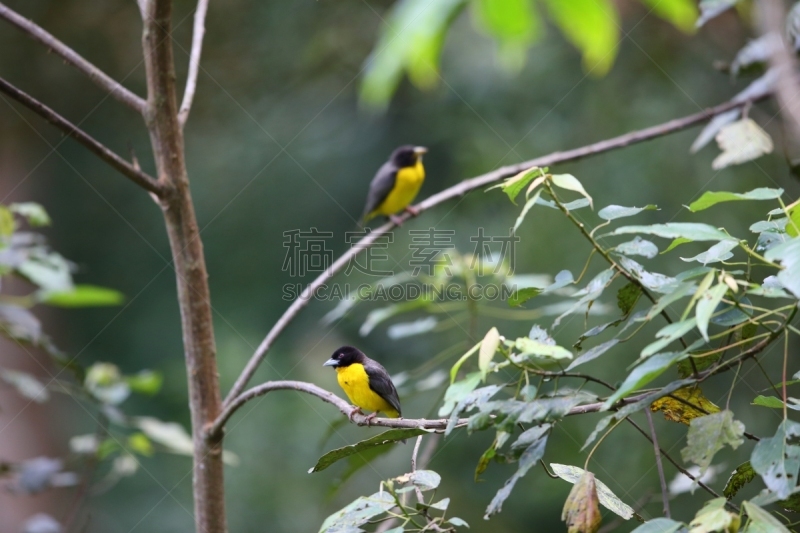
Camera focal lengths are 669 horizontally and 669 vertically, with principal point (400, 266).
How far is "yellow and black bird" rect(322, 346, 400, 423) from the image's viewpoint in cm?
338

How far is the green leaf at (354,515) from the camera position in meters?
1.25

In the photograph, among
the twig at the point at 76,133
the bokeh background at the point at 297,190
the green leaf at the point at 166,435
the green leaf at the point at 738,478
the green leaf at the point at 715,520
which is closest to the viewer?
the green leaf at the point at 715,520

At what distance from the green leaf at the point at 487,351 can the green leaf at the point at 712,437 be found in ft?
1.15

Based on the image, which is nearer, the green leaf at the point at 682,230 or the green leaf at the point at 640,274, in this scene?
the green leaf at the point at 682,230

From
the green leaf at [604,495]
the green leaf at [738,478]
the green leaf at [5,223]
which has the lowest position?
the green leaf at [738,478]

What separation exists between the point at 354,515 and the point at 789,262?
0.86 m

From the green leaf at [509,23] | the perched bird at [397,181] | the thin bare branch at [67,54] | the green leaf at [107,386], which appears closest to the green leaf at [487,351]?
the green leaf at [509,23]

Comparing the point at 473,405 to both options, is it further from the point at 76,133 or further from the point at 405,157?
the point at 405,157

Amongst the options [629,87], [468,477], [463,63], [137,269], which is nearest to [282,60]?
[463,63]

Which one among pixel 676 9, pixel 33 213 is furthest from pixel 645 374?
pixel 33 213

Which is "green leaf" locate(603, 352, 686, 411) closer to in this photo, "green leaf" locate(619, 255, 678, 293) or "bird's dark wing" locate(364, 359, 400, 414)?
"green leaf" locate(619, 255, 678, 293)

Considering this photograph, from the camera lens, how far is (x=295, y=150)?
706cm

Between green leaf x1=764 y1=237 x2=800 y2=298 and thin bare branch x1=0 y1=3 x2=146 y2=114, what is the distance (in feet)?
5.35

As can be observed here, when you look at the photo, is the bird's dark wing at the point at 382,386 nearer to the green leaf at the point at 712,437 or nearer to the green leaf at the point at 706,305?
the green leaf at the point at 712,437
